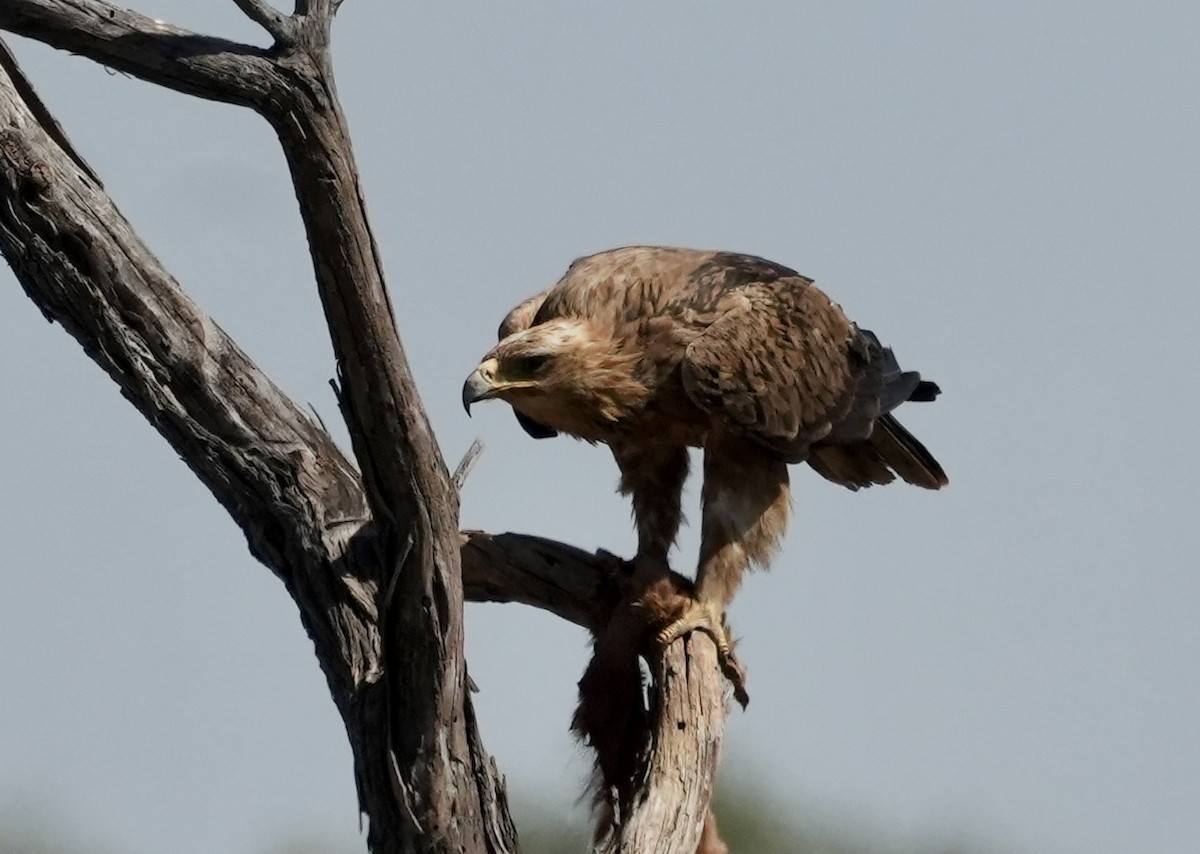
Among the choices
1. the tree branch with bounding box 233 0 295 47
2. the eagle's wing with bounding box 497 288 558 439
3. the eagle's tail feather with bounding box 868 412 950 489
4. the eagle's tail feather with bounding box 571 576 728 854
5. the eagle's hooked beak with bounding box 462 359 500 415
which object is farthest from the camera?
the eagle's tail feather with bounding box 868 412 950 489

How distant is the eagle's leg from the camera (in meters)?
5.61

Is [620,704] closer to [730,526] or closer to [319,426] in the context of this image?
[730,526]

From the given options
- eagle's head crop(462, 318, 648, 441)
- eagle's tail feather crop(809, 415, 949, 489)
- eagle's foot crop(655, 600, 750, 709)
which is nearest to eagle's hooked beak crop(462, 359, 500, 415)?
eagle's head crop(462, 318, 648, 441)

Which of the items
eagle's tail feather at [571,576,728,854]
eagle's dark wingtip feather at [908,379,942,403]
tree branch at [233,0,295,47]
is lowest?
eagle's tail feather at [571,576,728,854]

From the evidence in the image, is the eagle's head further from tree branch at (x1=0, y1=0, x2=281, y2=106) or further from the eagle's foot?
tree branch at (x1=0, y1=0, x2=281, y2=106)

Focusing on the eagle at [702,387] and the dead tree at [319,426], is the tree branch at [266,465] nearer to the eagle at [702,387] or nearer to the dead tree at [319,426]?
the dead tree at [319,426]

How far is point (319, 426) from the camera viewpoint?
15.3 ft

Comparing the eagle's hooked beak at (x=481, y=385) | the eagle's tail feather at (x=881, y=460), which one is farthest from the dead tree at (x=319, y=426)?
the eagle's tail feather at (x=881, y=460)

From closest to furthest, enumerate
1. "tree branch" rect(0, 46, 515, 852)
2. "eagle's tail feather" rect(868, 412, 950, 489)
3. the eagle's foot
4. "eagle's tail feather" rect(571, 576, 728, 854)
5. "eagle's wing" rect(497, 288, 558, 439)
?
1. "tree branch" rect(0, 46, 515, 852)
2. "eagle's tail feather" rect(571, 576, 728, 854)
3. the eagle's foot
4. "eagle's wing" rect(497, 288, 558, 439)
5. "eagle's tail feather" rect(868, 412, 950, 489)

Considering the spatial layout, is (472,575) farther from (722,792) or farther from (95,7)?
(722,792)

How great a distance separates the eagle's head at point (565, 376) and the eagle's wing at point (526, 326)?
0.17 metres

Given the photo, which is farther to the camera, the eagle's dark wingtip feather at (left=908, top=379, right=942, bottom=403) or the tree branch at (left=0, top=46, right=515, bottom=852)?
the eagle's dark wingtip feather at (left=908, top=379, right=942, bottom=403)

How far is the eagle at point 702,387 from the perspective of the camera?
5.91 meters

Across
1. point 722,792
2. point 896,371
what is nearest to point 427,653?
point 896,371
